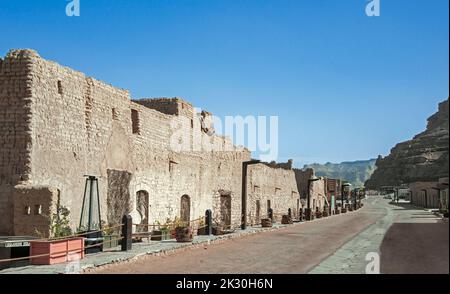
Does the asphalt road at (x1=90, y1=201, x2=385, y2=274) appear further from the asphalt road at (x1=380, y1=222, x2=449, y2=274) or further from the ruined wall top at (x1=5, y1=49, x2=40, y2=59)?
the asphalt road at (x1=380, y1=222, x2=449, y2=274)

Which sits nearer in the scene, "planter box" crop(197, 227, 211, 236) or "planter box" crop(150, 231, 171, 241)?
"planter box" crop(150, 231, 171, 241)

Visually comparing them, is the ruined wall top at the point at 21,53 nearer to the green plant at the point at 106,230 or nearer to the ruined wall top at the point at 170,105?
the green plant at the point at 106,230

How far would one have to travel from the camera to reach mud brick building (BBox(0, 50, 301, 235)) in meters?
12.8

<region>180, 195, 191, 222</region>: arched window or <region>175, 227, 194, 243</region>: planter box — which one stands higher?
<region>180, 195, 191, 222</region>: arched window

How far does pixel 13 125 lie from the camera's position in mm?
13000

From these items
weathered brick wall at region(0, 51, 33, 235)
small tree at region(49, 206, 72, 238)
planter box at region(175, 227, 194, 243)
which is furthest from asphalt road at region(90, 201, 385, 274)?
weathered brick wall at region(0, 51, 33, 235)

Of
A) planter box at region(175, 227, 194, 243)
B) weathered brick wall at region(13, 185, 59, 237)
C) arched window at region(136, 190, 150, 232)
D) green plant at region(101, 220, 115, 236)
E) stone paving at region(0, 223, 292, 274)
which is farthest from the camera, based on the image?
arched window at region(136, 190, 150, 232)

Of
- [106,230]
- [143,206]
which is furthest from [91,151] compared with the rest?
[143,206]

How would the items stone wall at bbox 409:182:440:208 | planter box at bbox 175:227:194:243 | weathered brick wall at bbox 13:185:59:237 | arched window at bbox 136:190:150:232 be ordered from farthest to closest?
stone wall at bbox 409:182:440:208 → arched window at bbox 136:190:150:232 → planter box at bbox 175:227:194:243 → weathered brick wall at bbox 13:185:59:237

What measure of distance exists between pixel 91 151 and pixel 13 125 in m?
3.02

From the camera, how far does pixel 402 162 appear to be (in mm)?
125438

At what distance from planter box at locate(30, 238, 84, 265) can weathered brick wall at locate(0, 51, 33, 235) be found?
8.30 feet
